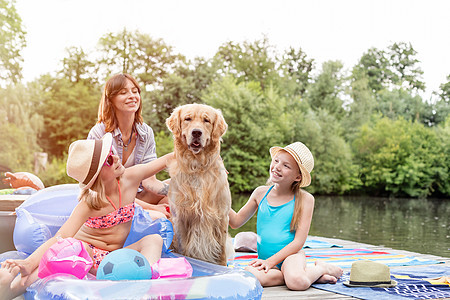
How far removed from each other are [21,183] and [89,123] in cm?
2402

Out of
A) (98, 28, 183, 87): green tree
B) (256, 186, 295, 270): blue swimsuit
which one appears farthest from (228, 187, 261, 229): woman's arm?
(98, 28, 183, 87): green tree

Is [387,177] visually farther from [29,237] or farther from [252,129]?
[29,237]

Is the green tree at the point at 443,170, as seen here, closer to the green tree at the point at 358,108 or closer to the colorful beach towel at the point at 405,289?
the green tree at the point at 358,108

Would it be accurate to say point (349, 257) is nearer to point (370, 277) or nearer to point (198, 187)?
point (370, 277)

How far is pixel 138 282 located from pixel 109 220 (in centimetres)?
80

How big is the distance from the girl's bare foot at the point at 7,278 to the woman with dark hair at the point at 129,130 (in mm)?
1259

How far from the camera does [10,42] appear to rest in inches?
911

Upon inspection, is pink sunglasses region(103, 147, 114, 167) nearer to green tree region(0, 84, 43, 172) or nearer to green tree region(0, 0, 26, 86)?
green tree region(0, 84, 43, 172)

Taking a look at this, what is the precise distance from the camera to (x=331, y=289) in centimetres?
352

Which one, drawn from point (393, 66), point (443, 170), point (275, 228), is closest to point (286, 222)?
point (275, 228)

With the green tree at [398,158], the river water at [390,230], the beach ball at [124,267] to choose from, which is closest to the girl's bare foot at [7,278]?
the beach ball at [124,267]

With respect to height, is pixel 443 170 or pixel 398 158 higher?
pixel 398 158

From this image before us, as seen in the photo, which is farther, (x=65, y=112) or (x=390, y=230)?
(x=65, y=112)

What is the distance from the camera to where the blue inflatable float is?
7.98 ft
